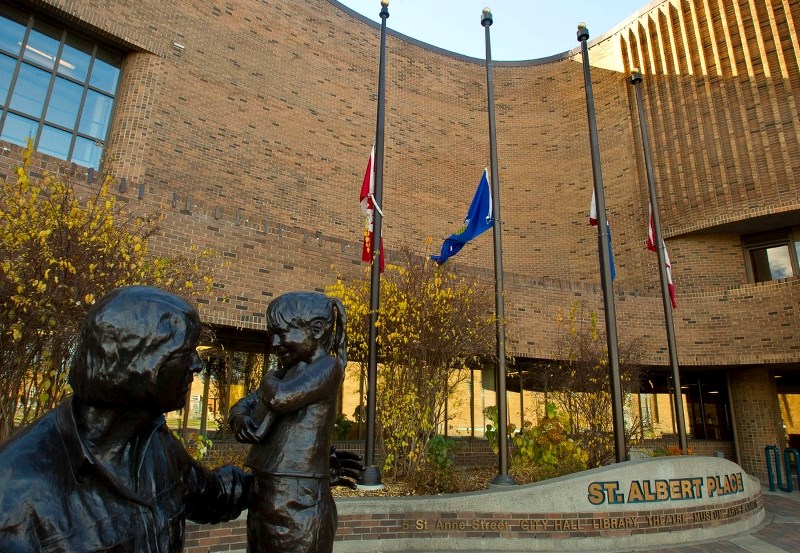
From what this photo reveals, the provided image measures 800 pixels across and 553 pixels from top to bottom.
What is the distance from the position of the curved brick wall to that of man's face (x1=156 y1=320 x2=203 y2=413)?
9.38 m

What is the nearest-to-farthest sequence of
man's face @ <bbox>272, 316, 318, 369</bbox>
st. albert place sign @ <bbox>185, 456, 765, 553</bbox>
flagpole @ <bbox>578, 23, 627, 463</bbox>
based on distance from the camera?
man's face @ <bbox>272, 316, 318, 369</bbox> → st. albert place sign @ <bbox>185, 456, 765, 553</bbox> → flagpole @ <bbox>578, 23, 627, 463</bbox>

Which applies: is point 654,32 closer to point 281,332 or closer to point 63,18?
point 63,18

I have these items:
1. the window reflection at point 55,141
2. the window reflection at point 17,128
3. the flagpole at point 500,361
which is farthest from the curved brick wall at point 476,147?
the flagpole at point 500,361

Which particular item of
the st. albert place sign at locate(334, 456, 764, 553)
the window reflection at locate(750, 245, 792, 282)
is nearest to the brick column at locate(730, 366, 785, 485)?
the window reflection at locate(750, 245, 792, 282)

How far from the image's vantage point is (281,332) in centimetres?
264

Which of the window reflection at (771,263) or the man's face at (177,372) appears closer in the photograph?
the man's face at (177,372)

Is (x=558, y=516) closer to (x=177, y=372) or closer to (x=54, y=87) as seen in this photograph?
(x=177, y=372)

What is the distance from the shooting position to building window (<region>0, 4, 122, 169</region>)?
13.3 metres

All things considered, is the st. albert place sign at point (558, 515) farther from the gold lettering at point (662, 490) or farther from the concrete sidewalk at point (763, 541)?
the concrete sidewalk at point (763, 541)

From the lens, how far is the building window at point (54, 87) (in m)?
13.3

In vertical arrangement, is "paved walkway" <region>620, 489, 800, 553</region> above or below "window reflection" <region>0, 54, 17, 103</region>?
below

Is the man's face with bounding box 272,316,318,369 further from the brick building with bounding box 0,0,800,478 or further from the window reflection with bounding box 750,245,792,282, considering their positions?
the window reflection with bounding box 750,245,792,282

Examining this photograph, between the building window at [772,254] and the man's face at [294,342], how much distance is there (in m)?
19.8

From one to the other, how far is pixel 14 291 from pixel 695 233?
19619mm
